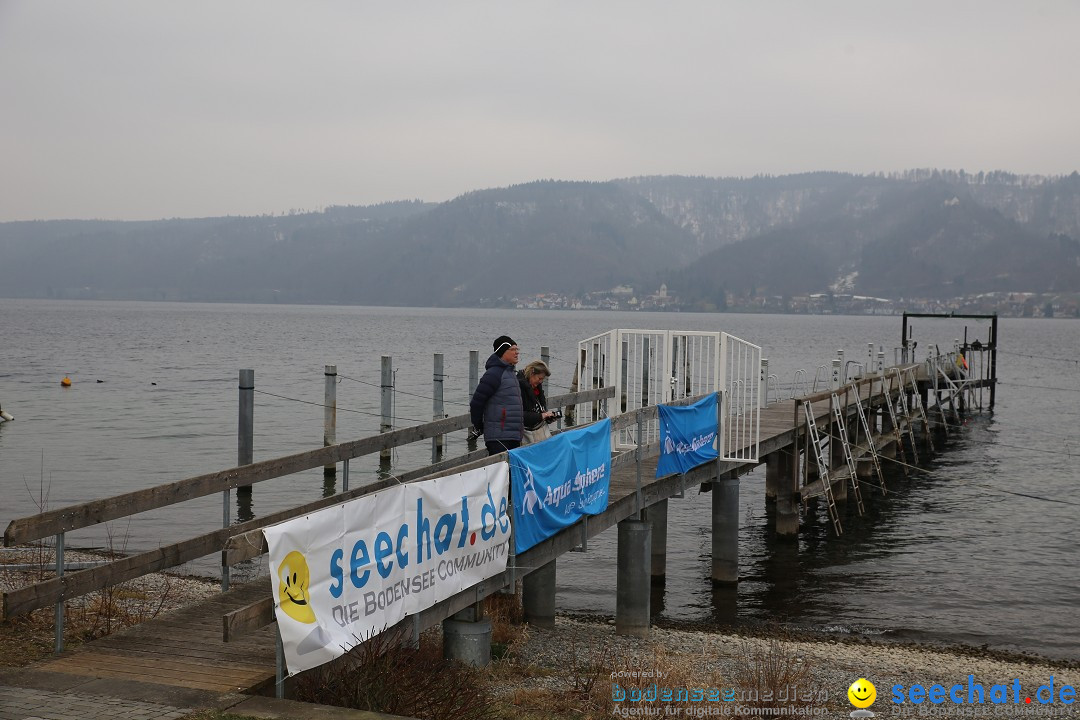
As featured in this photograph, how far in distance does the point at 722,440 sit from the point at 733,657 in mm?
4228

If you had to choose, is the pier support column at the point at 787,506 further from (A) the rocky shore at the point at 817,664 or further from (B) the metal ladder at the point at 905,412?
(B) the metal ladder at the point at 905,412

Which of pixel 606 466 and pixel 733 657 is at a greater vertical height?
pixel 606 466

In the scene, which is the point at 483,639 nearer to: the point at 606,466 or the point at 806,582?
the point at 606,466

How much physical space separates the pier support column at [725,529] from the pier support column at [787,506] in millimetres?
3486

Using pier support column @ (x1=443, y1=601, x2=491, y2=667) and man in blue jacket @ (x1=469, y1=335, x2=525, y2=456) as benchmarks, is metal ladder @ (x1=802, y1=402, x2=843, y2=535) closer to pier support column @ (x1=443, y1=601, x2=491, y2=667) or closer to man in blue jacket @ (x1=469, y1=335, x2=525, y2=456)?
man in blue jacket @ (x1=469, y1=335, x2=525, y2=456)

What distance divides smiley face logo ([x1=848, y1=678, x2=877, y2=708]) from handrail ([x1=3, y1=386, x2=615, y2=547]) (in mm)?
5132

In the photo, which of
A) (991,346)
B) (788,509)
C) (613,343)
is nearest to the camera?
(613,343)

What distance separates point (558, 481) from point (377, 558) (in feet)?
10.8

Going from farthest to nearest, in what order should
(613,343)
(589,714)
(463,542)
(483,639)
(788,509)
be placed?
1. (788,509)
2. (613,343)
3. (483,639)
4. (463,542)
5. (589,714)

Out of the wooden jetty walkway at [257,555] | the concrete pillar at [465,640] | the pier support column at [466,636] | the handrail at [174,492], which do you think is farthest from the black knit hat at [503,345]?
the concrete pillar at [465,640]

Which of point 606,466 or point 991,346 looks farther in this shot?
point 991,346

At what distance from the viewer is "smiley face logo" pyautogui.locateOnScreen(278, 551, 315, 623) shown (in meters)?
6.50

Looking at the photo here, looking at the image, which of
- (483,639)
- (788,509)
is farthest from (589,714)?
(788,509)

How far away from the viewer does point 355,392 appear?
5078 centimetres
